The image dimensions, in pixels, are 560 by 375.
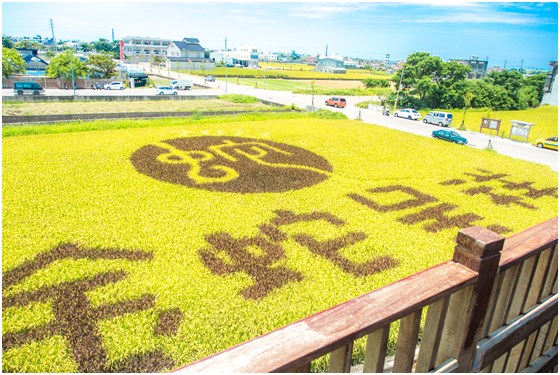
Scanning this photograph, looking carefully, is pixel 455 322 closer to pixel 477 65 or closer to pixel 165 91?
pixel 165 91

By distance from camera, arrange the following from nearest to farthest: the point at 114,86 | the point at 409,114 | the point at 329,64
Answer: the point at 409,114 < the point at 114,86 < the point at 329,64

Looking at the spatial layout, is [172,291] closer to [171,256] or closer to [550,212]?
[171,256]

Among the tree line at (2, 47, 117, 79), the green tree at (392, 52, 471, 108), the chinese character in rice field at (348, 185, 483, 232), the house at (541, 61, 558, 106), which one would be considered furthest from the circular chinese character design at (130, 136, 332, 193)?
the house at (541, 61, 558, 106)

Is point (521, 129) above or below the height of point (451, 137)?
above

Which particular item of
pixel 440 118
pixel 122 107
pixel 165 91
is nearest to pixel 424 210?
pixel 440 118

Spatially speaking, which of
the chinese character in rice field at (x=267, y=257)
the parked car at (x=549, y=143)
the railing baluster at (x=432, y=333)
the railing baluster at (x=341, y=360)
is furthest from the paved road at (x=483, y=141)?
the railing baluster at (x=341, y=360)

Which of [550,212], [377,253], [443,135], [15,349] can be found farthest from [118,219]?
[443,135]
